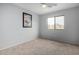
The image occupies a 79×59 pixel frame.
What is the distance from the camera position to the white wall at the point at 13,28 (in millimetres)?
1900

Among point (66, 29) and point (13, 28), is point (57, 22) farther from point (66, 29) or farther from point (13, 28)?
point (13, 28)

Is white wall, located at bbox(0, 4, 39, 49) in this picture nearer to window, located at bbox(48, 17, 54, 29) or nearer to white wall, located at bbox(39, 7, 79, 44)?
white wall, located at bbox(39, 7, 79, 44)

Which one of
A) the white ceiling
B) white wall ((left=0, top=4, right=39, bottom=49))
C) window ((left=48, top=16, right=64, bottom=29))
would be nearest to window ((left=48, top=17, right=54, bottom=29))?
window ((left=48, top=16, right=64, bottom=29))

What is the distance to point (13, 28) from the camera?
196 centimetres

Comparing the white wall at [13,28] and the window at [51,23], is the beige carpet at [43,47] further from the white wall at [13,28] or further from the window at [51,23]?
the window at [51,23]

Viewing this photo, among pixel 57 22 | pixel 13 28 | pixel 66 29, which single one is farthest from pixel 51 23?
pixel 13 28

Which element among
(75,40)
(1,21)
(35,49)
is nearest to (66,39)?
(75,40)

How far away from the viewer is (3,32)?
1894 mm

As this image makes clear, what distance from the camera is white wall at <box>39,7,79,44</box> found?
1919 mm

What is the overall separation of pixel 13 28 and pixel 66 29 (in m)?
1.14

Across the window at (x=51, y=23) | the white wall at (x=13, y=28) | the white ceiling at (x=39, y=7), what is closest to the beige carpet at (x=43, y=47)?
the white wall at (x=13, y=28)

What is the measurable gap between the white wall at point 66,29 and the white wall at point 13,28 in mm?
179
